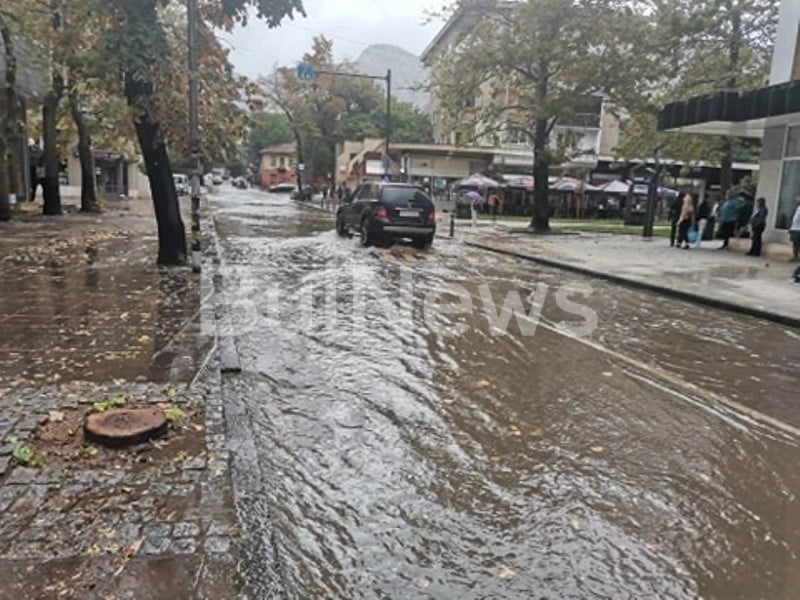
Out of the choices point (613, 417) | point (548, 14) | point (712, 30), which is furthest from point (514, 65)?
point (613, 417)

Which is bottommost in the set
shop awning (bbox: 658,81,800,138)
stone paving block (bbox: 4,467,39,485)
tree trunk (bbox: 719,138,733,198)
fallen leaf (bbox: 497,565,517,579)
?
fallen leaf (bbox: 497,565,517,579)

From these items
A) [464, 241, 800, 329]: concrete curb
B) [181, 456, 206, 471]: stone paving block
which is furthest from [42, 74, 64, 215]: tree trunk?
[181, 456, 206, 471]: stone paving block

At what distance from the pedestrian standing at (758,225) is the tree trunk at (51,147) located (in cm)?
2349

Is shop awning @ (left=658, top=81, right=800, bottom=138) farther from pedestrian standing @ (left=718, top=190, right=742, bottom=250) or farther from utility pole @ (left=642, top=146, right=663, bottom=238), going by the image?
utility pole @ (left=642, top=146, right=663, bottom=238)

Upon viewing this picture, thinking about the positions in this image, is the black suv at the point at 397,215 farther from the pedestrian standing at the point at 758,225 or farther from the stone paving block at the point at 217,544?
the stone paving block at the point at 217,544

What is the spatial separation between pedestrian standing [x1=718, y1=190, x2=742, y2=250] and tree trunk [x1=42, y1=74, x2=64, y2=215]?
76.8 feet

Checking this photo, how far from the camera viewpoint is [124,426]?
483 cm

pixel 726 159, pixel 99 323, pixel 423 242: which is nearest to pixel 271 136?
pixel 726 159

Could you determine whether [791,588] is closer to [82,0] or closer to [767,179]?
[82,0]

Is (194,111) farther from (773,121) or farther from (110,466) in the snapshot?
(773,121)

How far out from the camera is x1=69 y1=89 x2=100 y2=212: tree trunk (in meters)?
27.9

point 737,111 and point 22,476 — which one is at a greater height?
point 737,111

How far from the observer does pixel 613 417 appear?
5863 mm

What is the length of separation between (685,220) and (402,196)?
9.85 meters
